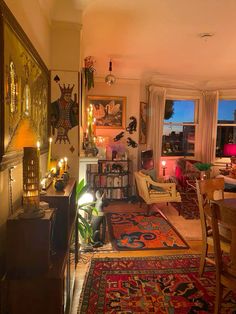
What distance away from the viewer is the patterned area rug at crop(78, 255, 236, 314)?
81.8 inches

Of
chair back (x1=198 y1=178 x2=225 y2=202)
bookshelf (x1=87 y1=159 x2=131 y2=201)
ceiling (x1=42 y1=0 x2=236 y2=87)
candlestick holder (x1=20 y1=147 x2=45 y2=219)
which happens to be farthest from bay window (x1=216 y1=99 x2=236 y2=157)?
candlestick holder (x1=20 y1=147 x2=45 y2=219)

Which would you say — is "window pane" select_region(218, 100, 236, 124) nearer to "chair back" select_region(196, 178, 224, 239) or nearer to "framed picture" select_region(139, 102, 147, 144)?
"framed picture" select_region(139, 102, 147, 144)

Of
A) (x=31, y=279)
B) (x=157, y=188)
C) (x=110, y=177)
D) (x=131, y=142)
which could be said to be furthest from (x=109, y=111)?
(x=31, y=279)

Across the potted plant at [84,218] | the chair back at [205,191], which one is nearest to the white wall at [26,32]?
the potted plant at [84,218]

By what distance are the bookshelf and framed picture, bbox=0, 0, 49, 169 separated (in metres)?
3.31

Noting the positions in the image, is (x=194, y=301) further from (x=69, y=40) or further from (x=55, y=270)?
(x=69, y=40)

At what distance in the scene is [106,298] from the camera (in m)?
2.19

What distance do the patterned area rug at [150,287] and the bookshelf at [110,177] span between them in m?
2.63

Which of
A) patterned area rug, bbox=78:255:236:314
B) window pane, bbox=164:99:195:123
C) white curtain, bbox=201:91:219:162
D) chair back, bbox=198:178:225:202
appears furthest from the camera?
window pane, bbox=164:99:195:123

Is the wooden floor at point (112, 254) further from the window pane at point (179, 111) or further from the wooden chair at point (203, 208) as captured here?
the window pane at point (179, 111)

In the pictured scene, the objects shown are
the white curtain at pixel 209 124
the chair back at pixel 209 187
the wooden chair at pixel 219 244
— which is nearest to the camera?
the wooden chair at pixel 219 244

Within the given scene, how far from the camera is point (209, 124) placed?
635 cm

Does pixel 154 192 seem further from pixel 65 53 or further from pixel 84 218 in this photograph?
pixel 65 53

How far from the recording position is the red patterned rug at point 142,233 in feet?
10.7
